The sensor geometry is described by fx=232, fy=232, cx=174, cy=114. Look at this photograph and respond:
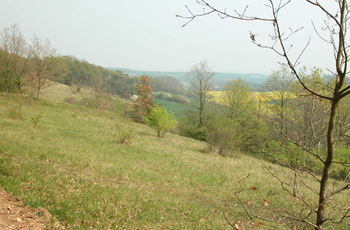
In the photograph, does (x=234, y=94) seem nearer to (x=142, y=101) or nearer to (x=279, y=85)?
(x=279, y=85)

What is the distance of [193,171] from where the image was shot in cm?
952

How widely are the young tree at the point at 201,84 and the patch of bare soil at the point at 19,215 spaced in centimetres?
2831

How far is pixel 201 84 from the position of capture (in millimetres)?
31953

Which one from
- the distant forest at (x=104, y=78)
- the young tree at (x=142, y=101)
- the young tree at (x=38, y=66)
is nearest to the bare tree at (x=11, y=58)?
the young tree at (x=38, y=66)

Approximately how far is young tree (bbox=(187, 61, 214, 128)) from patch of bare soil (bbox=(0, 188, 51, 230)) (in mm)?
28306

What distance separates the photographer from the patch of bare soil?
3156mm

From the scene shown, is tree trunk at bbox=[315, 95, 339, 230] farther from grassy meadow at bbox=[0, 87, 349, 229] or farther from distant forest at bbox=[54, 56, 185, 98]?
distant forest at bbox=[54, 56, 185, 98]

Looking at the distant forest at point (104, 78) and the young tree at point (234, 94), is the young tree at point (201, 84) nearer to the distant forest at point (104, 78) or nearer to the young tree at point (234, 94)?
the young tree at point (234, 94)

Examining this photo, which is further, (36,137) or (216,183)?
(36,137)

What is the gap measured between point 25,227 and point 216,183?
6361mm

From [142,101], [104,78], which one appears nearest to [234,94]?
[142,101]

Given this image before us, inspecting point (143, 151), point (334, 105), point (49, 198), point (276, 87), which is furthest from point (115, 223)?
point (276, 87)

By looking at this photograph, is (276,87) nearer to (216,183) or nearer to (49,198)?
(216,183)

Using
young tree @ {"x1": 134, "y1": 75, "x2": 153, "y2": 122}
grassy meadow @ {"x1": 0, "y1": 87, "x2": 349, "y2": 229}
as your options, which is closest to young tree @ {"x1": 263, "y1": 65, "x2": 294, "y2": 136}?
young tree @ {"x1": 134, "y1": 75, "x2": 153, "y2": 122}
